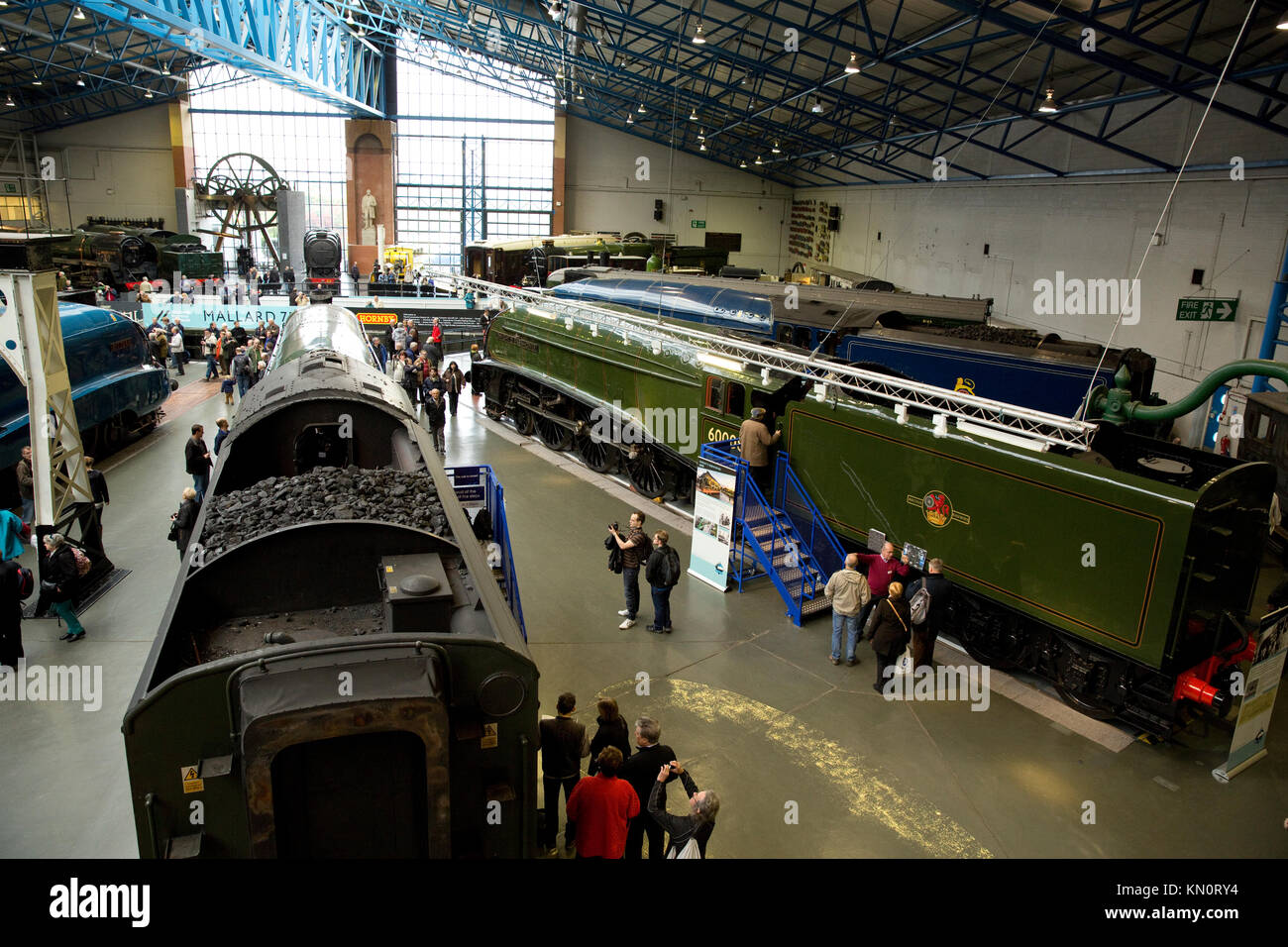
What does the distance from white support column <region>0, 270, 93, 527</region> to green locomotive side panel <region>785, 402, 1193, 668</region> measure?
9744mm

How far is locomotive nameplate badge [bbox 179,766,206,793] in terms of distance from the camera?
4.04 metres

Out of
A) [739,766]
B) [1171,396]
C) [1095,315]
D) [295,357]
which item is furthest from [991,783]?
[1095,315]

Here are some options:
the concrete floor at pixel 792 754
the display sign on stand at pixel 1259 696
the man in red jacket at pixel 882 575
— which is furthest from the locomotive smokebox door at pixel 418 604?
the display sign on stand at pixel 1259 696

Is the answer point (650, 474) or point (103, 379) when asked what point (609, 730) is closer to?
point (650, 474)

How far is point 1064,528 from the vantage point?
8.20 meters

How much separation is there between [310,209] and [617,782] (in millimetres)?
49524

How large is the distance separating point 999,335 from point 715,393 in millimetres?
6930

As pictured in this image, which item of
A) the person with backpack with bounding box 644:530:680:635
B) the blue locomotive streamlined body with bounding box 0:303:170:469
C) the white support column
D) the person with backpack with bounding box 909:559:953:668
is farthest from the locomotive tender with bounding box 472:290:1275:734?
the blue locomotive streamlined body with bounding box 0:303:170:469

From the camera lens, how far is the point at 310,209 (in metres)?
47.3

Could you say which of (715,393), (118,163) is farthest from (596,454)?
(118,163)

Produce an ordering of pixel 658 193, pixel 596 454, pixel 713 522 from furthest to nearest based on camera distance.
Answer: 1. pixel 658 193
2. pixel 596 454
3. pixel 713 522

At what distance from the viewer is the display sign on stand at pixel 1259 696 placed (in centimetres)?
690

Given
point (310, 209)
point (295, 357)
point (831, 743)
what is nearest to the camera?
point (831, 743)

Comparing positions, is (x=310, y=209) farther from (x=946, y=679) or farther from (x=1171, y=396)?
(x=946, y=679)
